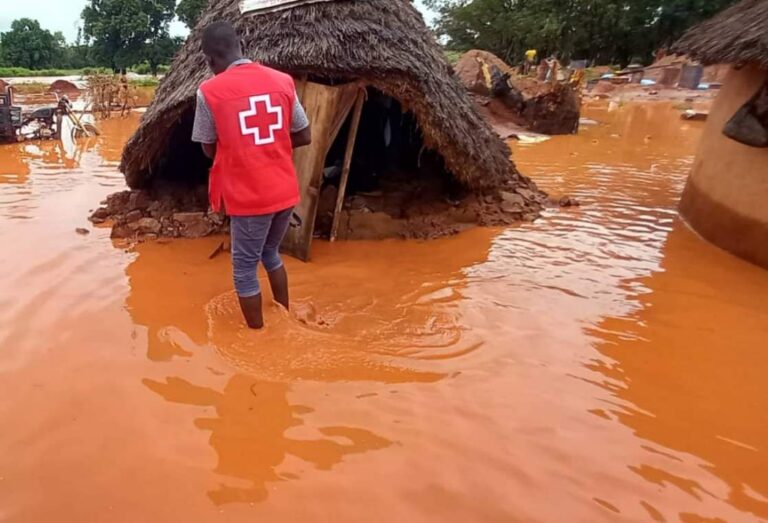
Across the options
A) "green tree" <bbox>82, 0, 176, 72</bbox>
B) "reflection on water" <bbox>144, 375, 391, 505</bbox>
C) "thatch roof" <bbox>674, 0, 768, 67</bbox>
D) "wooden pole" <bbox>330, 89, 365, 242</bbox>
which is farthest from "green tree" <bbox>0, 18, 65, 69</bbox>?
"reflection on water" <bbox>144, 375, 391, 505</bbox>

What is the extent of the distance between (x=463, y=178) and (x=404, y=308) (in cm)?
251

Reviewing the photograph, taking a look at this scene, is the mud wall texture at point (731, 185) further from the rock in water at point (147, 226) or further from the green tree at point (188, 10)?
the green tree at point (188, 10)

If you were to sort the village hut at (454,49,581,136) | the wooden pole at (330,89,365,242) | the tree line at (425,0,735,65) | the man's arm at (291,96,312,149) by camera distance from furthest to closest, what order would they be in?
the tree line at (425,0,735,65) < the village hut at (454,49,581,136) < the wooden pole at (330,89,365,242) < the man's arm at (291,96,312,149)

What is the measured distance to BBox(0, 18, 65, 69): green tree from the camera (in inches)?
1909

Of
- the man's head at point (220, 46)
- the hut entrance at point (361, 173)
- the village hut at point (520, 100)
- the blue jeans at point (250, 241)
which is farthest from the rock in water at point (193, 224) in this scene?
the village hut at point (520, 100)

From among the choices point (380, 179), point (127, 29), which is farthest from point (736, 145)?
point (127, 29)

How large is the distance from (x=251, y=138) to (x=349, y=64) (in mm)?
2225

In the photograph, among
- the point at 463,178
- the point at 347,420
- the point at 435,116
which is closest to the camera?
the point at 347,420

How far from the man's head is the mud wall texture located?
465 cm

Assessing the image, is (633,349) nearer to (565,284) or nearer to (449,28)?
(565,284)

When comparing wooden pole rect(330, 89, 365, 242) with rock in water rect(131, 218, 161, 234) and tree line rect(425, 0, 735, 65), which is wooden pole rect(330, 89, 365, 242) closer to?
rock in water rect(131, 218, 161, 234)

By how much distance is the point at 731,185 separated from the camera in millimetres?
5559

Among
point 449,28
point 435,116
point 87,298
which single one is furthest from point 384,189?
point 449,28

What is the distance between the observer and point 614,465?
252cm
